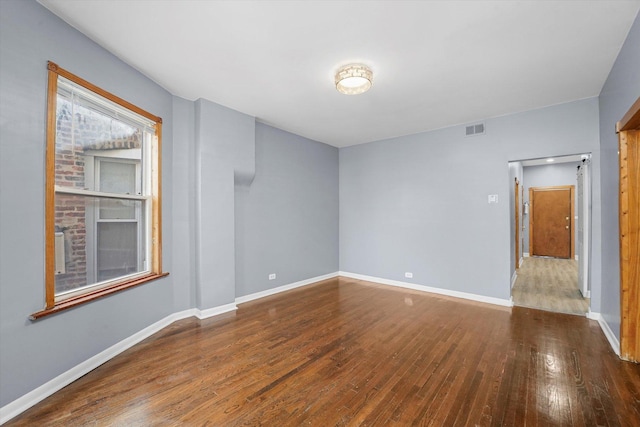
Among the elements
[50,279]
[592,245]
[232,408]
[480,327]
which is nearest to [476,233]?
[592,245]

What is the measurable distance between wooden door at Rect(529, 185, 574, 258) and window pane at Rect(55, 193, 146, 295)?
10.1 meters

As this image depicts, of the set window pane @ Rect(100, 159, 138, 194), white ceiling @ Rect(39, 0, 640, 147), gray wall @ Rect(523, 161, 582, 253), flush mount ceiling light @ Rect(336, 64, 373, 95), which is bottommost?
window pane @ Rect(100, 159, 138, 194)

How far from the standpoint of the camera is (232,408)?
1929 mm

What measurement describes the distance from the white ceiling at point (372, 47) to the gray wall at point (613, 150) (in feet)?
0.47

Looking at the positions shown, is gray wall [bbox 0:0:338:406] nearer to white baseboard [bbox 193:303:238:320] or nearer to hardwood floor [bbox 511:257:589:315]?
white baseboard [bbox 193:303:238:320]

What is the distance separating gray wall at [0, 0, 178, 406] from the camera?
1797 millimetres

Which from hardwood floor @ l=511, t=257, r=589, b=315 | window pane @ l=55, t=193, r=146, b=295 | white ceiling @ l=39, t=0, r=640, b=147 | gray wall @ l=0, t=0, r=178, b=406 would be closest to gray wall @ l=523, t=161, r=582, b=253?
hardwood floor @ l=511, t=257, r=589, b=315

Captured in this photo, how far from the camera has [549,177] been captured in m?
8.18

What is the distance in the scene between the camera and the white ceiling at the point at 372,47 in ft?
6.66

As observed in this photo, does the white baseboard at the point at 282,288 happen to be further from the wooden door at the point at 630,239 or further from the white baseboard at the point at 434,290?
the wooden door at the point at 630,239

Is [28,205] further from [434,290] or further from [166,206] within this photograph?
[434,290]

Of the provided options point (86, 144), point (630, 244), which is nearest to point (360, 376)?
point (630, 244)

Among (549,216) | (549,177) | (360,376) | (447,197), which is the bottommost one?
(360,376)

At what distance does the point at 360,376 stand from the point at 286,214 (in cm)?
317
